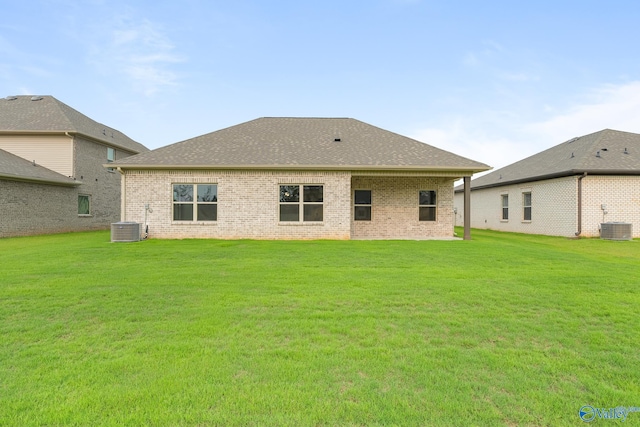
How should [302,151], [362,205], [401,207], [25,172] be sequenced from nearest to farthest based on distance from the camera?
[302,151]
[401,207]
[362,205]
[25,172]

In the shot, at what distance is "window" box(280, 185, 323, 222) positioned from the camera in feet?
45.7

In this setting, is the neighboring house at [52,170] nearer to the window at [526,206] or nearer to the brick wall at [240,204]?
the brick wall at [240,204]

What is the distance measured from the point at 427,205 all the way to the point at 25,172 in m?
19.8

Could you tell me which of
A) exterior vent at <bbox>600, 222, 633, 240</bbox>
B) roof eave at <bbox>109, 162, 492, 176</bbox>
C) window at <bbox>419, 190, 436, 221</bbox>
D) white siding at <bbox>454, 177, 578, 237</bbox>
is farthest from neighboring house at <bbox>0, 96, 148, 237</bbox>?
exterior vent at <bbox>600, 222, 633, 240</bbox>

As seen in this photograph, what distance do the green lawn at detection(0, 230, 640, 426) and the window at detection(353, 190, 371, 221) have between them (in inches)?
343

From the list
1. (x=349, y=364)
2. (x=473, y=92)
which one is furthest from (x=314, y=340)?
(x=473, y=92)

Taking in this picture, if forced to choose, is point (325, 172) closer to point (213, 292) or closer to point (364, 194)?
point (364, 194)

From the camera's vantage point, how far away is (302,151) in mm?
14664

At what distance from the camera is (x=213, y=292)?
5.51m

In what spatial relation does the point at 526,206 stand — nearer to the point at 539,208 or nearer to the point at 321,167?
the point at 539,208

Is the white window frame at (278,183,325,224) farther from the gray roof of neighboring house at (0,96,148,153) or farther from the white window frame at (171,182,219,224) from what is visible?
the gray roof of neighboring house at (0,96,148,153)

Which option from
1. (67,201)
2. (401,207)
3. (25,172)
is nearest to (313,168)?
(401,207)

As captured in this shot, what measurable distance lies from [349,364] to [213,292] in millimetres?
3172

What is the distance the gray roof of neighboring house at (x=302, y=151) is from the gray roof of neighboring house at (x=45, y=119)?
965 cm
